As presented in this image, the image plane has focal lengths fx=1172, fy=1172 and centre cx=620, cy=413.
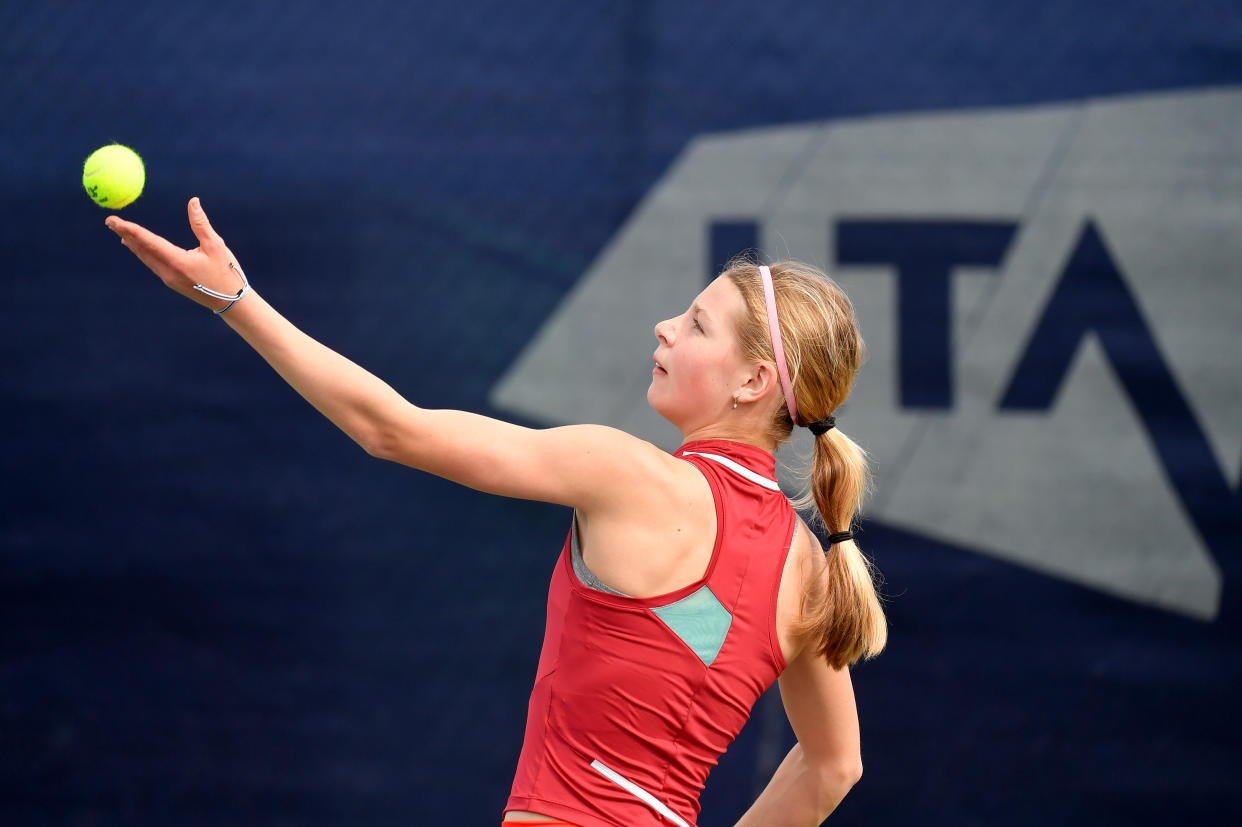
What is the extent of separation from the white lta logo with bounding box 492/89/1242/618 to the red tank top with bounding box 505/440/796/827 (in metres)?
1.28

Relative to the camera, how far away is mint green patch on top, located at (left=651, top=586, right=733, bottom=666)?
49.5 inches

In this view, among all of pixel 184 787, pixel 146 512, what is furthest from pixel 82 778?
pixel 146 512

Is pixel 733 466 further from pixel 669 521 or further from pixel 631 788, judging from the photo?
pixel 631 788

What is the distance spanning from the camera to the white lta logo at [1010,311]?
2.60m

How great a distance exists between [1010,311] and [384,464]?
144 cm

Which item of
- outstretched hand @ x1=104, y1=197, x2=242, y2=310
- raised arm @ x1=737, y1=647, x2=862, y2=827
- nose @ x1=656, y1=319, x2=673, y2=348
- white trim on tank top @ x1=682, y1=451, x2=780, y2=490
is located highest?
outstretched hand @ x1=104, y1=197, x2=242, y2=310

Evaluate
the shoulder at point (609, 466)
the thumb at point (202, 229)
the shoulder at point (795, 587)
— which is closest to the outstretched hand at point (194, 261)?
the thumb at point (202, 229)

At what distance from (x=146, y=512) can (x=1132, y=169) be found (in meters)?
2.31

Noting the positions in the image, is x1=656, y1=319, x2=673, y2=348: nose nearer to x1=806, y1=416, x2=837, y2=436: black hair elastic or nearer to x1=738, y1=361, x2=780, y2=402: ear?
x1=738, y1=361, x2=780, y2=402: ear

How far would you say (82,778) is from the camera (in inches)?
98.2

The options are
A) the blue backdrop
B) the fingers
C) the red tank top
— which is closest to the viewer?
the fingers

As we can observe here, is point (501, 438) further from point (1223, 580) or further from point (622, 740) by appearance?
point (1223, 580)

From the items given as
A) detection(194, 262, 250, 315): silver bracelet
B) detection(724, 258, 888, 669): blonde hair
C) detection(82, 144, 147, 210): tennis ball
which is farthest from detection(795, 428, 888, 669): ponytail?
detection(82, 144, 147, 210): tennis ball

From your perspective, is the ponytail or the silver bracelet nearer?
the silver bracelet
